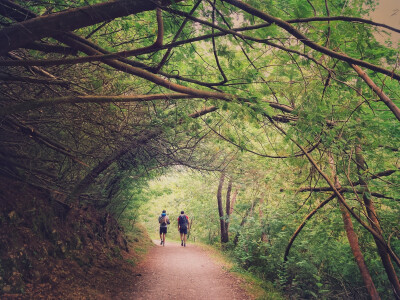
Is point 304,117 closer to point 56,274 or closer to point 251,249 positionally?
point 56,274

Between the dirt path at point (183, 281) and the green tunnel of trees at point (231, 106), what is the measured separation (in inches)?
73.9

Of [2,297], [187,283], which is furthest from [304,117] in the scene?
[187,283]

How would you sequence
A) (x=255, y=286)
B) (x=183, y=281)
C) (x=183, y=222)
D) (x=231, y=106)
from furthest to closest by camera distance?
(x=183, y=222), (x=255, y=286), (x=183, y=281), (x=231, y=106)

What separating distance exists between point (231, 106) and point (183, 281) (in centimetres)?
647

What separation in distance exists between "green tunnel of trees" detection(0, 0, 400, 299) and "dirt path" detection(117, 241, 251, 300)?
1876 millimetres

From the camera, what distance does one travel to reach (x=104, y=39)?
12.6 feet

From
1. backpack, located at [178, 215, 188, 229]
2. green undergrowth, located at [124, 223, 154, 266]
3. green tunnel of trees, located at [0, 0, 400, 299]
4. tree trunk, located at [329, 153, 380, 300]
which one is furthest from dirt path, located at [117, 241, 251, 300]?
backpack, located at [178, 215, 188, 229]

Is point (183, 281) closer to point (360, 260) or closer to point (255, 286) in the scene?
point (255, 286)

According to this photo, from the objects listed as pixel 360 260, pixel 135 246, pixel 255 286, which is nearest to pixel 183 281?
pixel 255 286

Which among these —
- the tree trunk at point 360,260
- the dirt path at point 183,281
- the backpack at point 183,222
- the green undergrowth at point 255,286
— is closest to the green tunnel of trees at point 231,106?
the tree trunk at point 360,260

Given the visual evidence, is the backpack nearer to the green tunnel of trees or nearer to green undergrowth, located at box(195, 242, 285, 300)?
green undergrowth, located at box(195, 242, 285, 300)

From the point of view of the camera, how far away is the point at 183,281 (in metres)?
7.30

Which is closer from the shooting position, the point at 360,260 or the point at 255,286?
the point at 360,260

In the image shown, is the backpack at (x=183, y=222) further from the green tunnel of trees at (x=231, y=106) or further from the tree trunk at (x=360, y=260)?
the tree trunk at (x=360, y=260)
